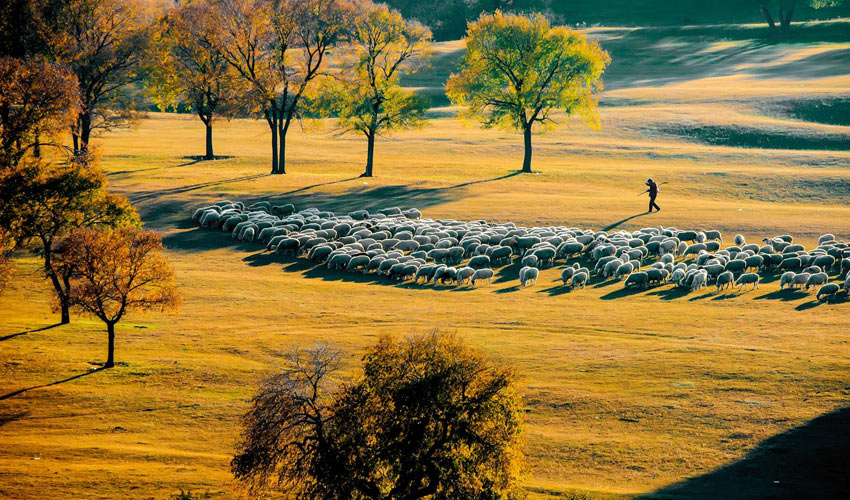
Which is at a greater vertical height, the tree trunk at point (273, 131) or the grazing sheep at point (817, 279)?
the tree trunk at point (273, 131)

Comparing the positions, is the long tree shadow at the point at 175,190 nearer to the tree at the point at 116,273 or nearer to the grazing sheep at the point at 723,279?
the tree at the point at 116,273

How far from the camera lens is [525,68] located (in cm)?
6781

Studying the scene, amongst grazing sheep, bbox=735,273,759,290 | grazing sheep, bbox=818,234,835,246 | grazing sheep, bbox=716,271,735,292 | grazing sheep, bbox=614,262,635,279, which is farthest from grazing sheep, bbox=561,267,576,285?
grazing sheep, bbox=818,234,835,246

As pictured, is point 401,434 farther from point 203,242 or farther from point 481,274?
point 203,242

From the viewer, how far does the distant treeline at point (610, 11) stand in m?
152

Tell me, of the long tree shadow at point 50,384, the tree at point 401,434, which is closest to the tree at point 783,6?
the long tree shadow at point 50,384

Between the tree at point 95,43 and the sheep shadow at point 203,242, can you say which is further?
the tree at point 95,43

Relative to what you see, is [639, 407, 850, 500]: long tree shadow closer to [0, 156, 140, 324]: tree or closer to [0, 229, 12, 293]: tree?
[0, 229, 12, 293]: tree

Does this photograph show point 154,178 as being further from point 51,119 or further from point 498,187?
point 498,187

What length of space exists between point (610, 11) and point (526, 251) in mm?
129344

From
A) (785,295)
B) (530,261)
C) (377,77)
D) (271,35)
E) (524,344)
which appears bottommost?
(524,344)

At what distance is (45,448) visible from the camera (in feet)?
73.1

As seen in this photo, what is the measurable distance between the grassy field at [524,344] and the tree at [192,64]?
6.43 metres

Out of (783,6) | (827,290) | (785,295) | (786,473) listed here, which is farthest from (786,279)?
(783,6)
